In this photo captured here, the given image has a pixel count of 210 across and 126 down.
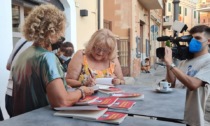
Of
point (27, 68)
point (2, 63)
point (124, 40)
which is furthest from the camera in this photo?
point (124, 40)

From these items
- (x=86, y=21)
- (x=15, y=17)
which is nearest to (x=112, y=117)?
(x=15, y=17)

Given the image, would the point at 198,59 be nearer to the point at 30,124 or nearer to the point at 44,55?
the point at 44,55

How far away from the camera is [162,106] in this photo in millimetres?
1934

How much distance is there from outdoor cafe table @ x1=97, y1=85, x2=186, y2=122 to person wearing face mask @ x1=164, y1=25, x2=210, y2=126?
0.26ft

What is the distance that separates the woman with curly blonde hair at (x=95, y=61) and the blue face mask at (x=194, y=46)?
3.12 ft

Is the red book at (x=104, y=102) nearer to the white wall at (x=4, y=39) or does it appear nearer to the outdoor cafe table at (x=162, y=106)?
the outdoor cafe table at (x=162, y=106)

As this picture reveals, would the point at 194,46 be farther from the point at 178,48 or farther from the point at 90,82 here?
the point at 90,82

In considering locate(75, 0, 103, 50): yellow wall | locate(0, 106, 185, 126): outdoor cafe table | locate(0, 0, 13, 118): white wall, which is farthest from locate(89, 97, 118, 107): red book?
locate(75, 0, 103, 50): yellow wall

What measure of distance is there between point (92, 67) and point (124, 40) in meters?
8.48

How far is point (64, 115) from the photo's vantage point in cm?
163

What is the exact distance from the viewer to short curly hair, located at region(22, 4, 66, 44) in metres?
1.82

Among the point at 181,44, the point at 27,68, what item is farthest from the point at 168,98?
the point at 27,68

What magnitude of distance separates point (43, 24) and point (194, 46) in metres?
1.29

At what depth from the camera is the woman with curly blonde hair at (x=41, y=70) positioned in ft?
5.55
